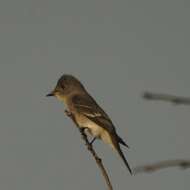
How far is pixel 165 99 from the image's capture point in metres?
1.15

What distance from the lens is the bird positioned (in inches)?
322

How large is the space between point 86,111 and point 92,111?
0.35ft

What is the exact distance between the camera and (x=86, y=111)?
30.6ft

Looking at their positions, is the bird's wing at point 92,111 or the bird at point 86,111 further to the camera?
the bird's wing at point 92,111

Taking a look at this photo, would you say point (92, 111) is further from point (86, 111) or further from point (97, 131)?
point (97, 131)

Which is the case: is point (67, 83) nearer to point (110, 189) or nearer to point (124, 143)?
point (124, 143)

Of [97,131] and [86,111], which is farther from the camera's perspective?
[86,111]

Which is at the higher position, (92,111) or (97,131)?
(92,111)

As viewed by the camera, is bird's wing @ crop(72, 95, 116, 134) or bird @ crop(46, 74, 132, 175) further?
bird's wing @ crop(72, 95, 116, 134)

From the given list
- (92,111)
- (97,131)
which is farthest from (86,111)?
(97,131)

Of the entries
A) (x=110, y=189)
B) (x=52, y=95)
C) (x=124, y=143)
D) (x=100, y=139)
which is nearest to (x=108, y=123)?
(x=100, y=139)

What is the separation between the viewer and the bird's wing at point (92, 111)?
28.2ft

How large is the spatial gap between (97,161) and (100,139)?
5392 millimetres

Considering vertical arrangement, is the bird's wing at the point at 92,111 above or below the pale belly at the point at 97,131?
above
